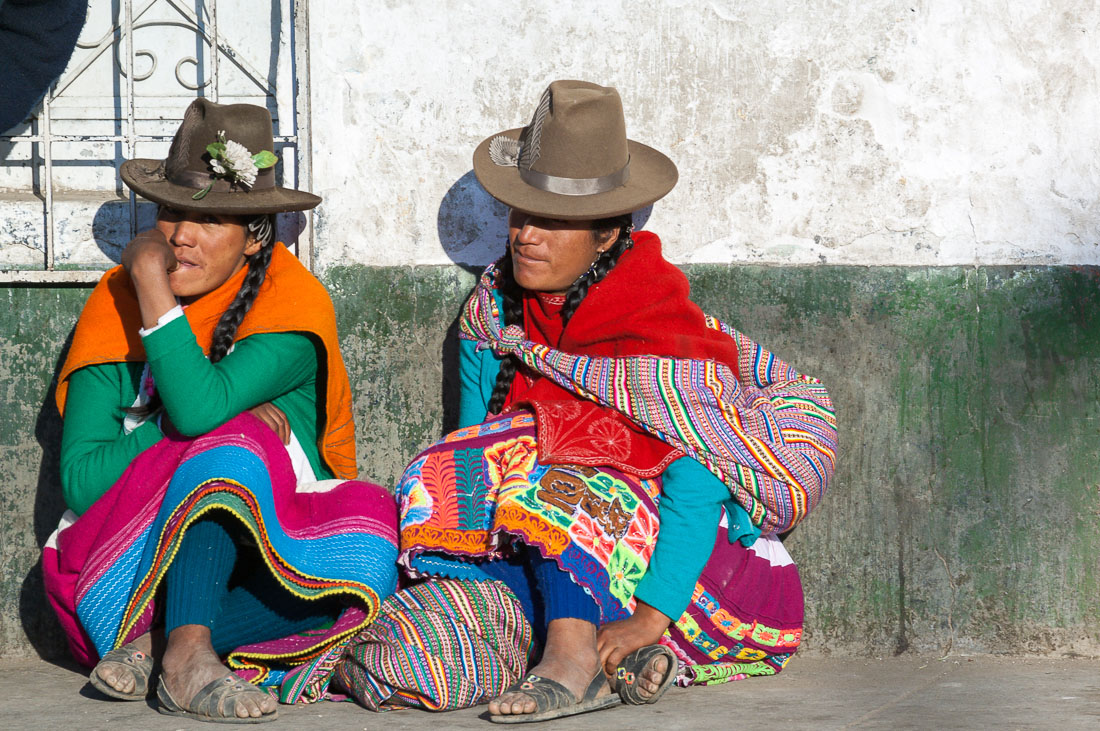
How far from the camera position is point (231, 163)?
11.0 ft

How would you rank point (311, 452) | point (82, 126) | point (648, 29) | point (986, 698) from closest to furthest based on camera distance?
point (986, 698) < point (311, 452) < point (648, 29) < point (82, 126)

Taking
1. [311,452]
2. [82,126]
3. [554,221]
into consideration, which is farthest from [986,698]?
[82,126]

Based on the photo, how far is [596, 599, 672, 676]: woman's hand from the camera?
3.10 metres

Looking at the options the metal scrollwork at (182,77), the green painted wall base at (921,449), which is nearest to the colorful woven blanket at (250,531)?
the green painted wall base at (921,449)

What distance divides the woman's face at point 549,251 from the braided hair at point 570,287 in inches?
1.3

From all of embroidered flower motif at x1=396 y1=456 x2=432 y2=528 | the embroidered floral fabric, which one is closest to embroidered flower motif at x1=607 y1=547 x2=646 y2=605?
the embroidered floral fabric

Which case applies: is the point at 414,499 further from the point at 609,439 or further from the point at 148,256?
the point at 148,256

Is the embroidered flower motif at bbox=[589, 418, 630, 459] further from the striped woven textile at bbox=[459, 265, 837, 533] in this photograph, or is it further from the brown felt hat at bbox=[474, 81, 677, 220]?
the brown felt hat at bbox=[474, 81, 677, 220]

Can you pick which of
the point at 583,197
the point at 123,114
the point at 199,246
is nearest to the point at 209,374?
the point at 199,246

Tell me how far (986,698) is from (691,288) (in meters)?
1.46

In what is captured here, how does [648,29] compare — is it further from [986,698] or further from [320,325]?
[986,698]

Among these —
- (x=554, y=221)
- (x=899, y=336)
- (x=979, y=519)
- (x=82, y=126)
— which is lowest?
(x=979, y=519)

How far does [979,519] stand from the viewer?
148 inches

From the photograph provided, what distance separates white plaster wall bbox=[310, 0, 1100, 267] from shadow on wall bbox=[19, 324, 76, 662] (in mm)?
957
